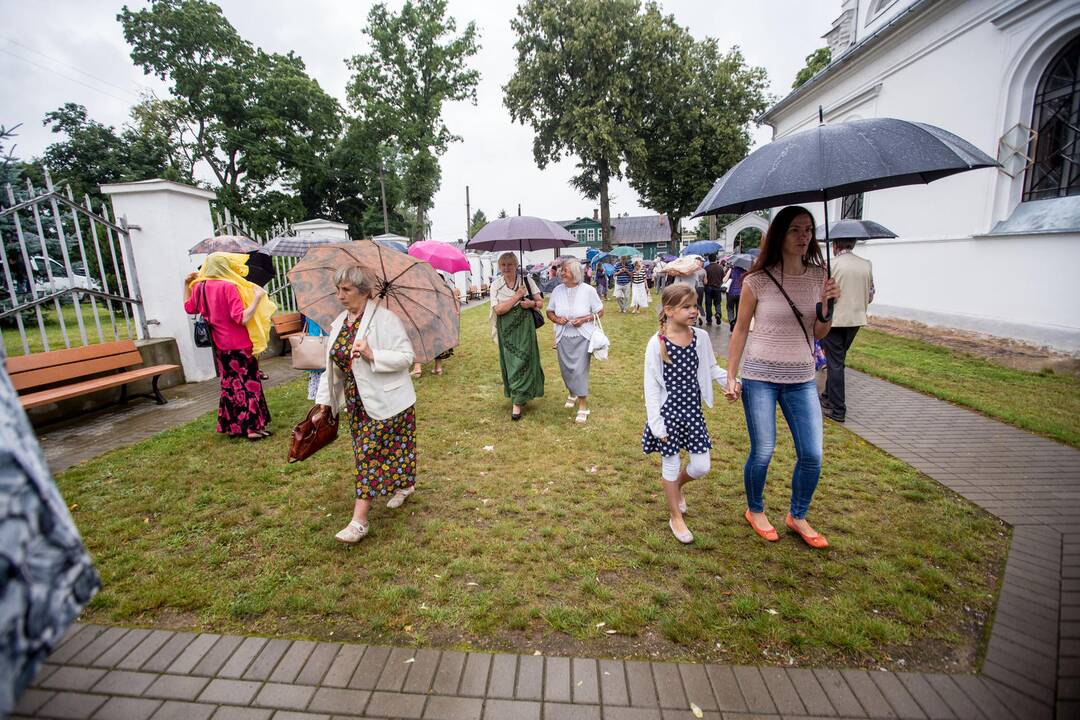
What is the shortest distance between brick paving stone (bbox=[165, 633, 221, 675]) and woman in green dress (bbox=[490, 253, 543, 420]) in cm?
389

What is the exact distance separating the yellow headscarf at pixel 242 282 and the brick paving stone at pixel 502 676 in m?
4.20

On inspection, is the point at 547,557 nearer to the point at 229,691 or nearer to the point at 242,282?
the point at 229,691

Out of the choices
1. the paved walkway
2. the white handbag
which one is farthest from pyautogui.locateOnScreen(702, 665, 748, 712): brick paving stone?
the white handbag

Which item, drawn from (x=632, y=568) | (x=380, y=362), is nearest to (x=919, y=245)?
(x=632, y=568)

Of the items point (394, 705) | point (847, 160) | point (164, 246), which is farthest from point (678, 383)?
point (164, 246)

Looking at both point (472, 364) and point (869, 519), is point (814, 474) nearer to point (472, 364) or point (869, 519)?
point (869, 519)

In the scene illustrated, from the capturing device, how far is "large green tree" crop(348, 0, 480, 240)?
33.6 metres

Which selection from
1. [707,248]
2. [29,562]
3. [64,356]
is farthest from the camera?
[707,248]

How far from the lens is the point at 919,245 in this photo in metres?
11.2

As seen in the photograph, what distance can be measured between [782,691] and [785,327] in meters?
1.93

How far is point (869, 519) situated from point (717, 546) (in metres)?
1.27

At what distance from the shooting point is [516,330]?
6.08m

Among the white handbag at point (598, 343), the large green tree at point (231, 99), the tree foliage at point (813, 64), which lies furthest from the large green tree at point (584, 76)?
the white handbag at point (598, 343)

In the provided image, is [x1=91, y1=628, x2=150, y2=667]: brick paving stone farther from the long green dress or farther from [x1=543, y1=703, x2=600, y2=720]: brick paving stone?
the long green dress
